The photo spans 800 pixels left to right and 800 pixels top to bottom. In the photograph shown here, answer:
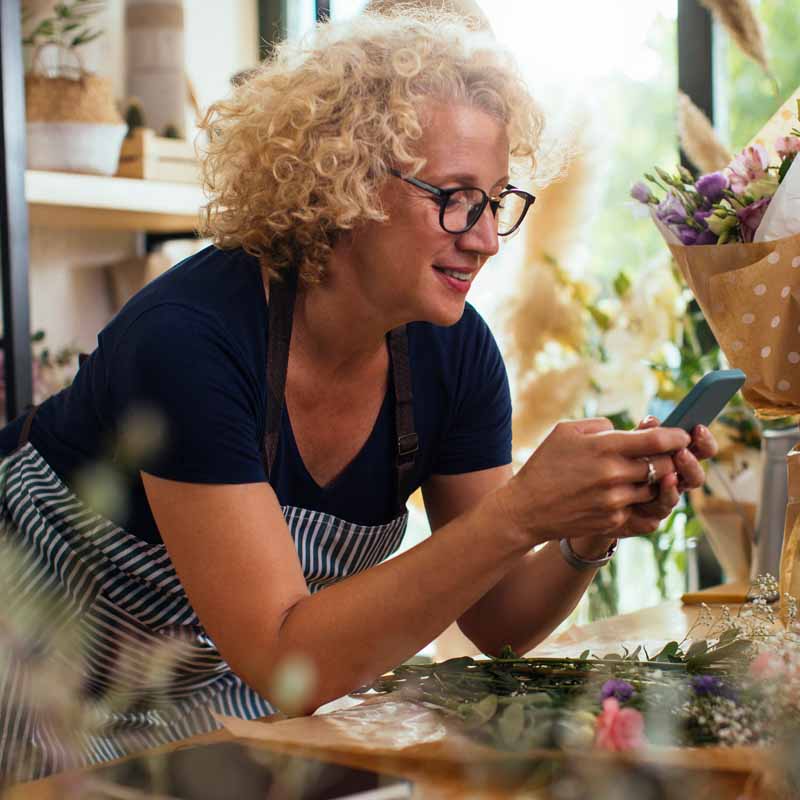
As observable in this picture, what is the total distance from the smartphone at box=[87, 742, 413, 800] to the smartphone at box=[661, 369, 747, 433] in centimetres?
37

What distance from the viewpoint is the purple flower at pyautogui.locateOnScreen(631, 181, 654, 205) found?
123 cm

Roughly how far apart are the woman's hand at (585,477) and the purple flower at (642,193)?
0.40 m

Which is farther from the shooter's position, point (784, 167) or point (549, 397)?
point (549, 397)

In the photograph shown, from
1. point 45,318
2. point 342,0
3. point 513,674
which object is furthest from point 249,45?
point 513,674

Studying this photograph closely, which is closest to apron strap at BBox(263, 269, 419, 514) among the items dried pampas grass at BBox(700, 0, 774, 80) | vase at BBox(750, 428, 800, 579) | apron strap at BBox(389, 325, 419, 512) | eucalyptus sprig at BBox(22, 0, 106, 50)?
apron strap at BBox(389, 325, 419, 512)

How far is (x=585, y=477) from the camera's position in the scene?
890 mm

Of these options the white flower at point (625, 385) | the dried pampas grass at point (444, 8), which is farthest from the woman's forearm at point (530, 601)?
the white flower at point (625, 385)

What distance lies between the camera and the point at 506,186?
1.16 metres

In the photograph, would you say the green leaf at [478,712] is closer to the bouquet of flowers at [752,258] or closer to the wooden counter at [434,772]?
the wooden counter at [434,772]

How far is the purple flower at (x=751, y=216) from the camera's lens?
3.64ft

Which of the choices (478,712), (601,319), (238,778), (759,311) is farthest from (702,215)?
(601,319)

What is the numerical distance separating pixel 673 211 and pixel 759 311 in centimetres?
16

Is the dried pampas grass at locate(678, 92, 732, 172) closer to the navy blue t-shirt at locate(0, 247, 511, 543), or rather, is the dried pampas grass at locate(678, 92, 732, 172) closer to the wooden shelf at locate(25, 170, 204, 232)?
the navy blue t-shirt at locate(0, 247, 511, 543)

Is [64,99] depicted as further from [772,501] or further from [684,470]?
[684,470]
